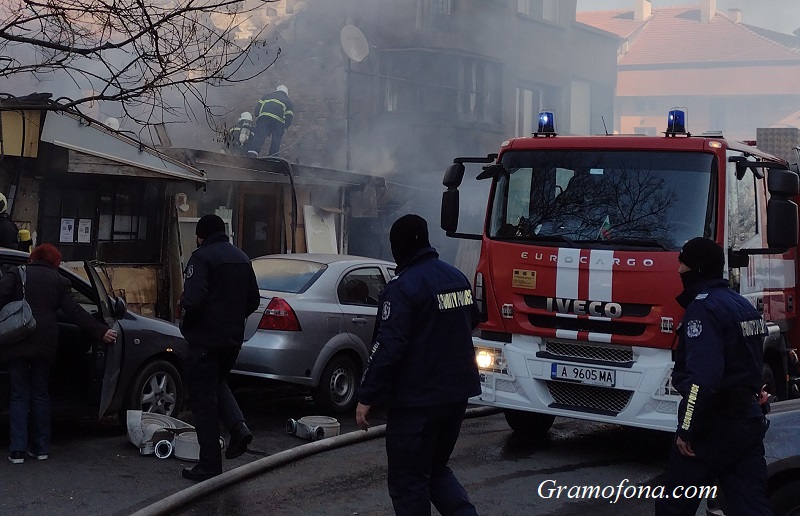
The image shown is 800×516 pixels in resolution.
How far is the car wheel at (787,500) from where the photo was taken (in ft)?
16.6

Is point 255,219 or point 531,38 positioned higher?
point 531,38

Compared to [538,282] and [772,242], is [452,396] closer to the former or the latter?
[538,282]

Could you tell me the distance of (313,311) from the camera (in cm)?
904

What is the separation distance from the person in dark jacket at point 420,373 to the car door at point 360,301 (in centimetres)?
438

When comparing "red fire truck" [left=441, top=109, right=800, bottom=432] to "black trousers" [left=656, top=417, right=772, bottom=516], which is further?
"red fire truck" [left=441, top=109, right=800, bottom=432]

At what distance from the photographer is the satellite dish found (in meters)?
21.7

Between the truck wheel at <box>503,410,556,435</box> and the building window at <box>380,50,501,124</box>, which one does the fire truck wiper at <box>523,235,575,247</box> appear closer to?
the truck wheel at <box>503,410,556,435</box>

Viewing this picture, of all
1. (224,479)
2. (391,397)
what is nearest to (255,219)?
(224,479)

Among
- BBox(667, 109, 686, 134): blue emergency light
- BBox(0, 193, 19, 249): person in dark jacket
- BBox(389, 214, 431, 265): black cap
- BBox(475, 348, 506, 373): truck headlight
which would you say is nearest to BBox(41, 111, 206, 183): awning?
BBox(0, 193, 19, 249): person in dark jacket

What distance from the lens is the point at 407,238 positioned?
4988 mm

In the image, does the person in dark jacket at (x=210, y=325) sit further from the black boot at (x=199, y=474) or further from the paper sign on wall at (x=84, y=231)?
the paper sign on wall at (x=84, y=231)

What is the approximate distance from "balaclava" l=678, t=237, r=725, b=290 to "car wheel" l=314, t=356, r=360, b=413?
4.76 m

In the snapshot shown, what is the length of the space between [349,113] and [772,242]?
1641 cm

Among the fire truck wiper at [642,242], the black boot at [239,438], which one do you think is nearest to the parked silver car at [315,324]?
the black boot at [239,438]
